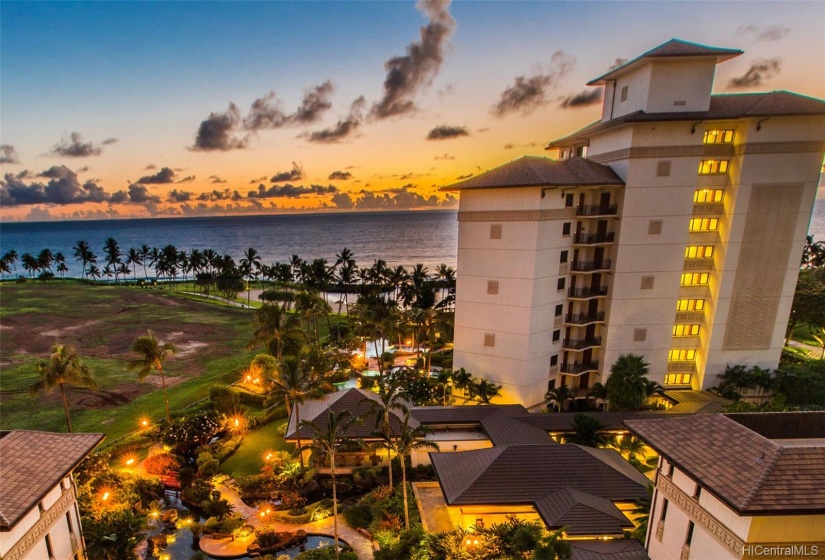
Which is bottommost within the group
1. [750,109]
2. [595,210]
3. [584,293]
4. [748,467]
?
[748,467]

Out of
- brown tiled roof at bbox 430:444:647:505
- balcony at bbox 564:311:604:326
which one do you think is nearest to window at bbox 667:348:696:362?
balcony at bbox 564:311:604:326

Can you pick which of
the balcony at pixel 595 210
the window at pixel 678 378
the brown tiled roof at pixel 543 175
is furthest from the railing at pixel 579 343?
the brown tiled roof at pixel 543 175

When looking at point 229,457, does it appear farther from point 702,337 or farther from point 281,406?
point 702,337

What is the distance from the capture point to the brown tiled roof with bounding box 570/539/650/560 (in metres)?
17.0

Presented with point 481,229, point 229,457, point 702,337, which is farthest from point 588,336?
A: point 229,457

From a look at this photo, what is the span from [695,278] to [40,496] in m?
45.0

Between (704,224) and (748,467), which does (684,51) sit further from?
(748,467)

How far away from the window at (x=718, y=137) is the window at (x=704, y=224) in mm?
6467

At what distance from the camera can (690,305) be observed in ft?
118

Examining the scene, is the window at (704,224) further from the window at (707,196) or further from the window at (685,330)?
the window at (685,330)

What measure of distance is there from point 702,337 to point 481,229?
22750mm

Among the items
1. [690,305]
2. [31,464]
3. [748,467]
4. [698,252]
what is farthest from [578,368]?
[31,464]

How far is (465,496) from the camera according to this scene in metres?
20.8

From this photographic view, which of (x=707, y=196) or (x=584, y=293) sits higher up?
(x=707, y=196)
